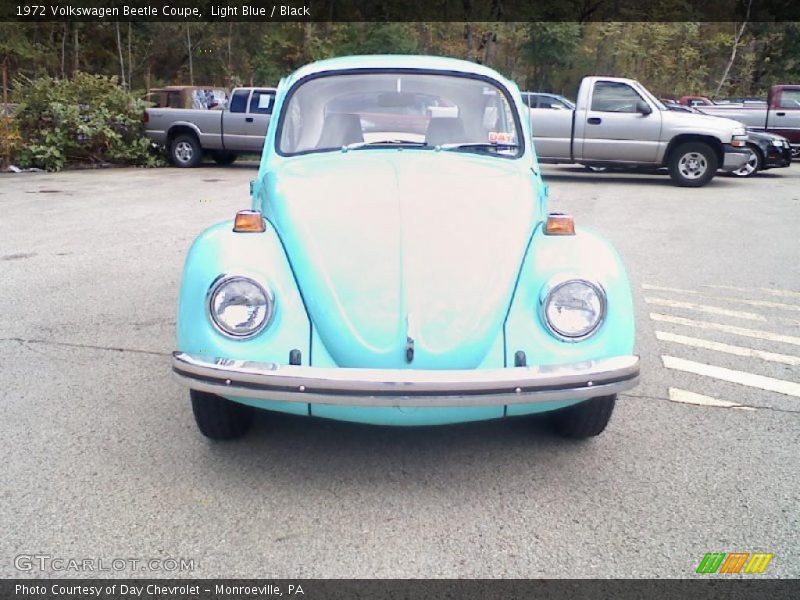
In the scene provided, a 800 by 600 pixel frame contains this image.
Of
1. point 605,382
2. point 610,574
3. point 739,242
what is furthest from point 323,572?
point 739,242

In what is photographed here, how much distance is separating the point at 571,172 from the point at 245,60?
2227 centimetres

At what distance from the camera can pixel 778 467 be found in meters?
3.36

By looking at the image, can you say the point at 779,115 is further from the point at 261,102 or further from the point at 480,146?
the point at 480,146

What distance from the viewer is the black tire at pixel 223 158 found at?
1749 centimetres

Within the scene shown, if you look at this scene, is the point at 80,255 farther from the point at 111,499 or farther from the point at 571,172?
the point at 571,172

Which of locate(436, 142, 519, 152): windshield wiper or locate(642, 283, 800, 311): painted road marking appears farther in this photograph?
locate(642, 283, 800, 311): painted road marking

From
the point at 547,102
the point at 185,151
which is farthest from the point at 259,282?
the point at 185,151

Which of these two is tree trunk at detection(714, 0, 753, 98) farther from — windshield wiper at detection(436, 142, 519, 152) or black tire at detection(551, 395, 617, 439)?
black tire at detection(551, 395, 617, 439)

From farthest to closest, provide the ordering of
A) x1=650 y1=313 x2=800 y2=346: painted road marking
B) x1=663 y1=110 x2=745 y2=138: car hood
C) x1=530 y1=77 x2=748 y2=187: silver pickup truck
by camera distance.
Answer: x1=530 y1=77 x2=748 y2=187: silver pickup truck
x1=663 y1=110 x2=745 y2=138: car hood
x1=650 y1=313 x2=800 y2=346: painted road marking

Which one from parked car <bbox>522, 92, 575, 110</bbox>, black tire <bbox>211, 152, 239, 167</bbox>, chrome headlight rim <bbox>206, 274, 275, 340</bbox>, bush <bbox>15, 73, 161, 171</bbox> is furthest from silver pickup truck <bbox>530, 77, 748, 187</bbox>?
chrome headlight rim <bbox>206, 274, 275, 340</bbox>

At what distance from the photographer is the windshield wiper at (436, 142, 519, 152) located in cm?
430

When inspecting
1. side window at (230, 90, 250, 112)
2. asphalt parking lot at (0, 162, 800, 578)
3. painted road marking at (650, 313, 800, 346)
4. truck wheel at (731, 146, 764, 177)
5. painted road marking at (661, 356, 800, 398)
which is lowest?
asphalt parking lot at (0, 162, 800, 578)

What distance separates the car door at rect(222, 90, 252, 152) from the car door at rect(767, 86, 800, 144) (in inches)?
469

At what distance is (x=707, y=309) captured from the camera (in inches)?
235
